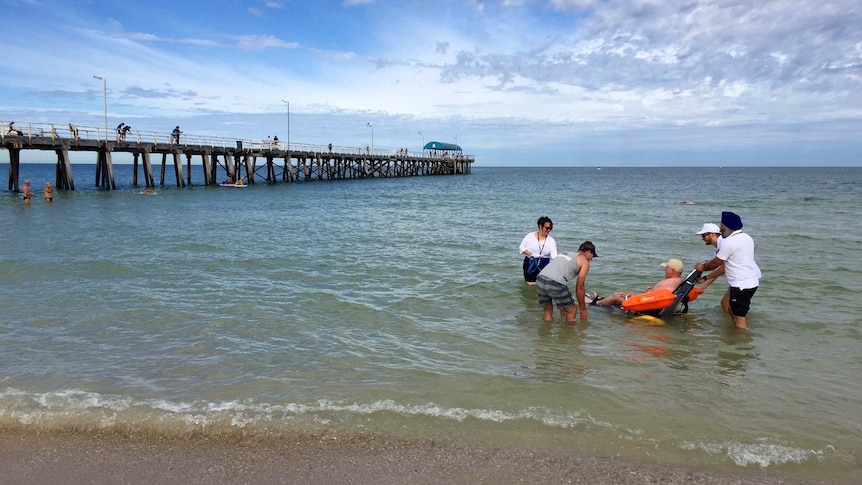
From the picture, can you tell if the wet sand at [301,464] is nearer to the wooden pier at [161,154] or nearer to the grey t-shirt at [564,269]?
the grey t-shirt at [564,269]

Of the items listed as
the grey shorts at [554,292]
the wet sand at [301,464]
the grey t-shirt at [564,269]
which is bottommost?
the wet sand at [301,464]

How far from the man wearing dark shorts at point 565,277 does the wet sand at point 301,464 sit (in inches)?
132

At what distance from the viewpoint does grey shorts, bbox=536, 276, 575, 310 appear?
728 centimetres

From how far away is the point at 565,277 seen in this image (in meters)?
7.25

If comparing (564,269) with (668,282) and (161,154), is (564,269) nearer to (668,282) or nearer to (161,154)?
(668,282)

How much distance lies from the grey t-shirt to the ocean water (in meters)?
0.76

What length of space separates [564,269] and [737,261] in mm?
2221

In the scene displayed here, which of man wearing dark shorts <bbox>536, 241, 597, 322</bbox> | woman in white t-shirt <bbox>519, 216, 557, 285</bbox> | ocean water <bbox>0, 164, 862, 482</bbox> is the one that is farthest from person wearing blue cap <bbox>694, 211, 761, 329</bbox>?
woman in white t-shirt <bbox>519, 216, 557, 285</bbox>

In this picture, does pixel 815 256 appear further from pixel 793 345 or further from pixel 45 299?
pixel 45 299

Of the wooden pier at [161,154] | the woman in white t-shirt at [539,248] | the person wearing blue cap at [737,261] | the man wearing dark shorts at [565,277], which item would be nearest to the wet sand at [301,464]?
the man wearing dark shorts at [565,277]

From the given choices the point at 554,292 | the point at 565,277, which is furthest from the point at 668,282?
the point at 554,292

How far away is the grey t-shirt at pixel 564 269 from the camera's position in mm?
7176

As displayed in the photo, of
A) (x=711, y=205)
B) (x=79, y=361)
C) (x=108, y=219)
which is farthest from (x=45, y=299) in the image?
(x=711, y=205)

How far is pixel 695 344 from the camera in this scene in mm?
6914
